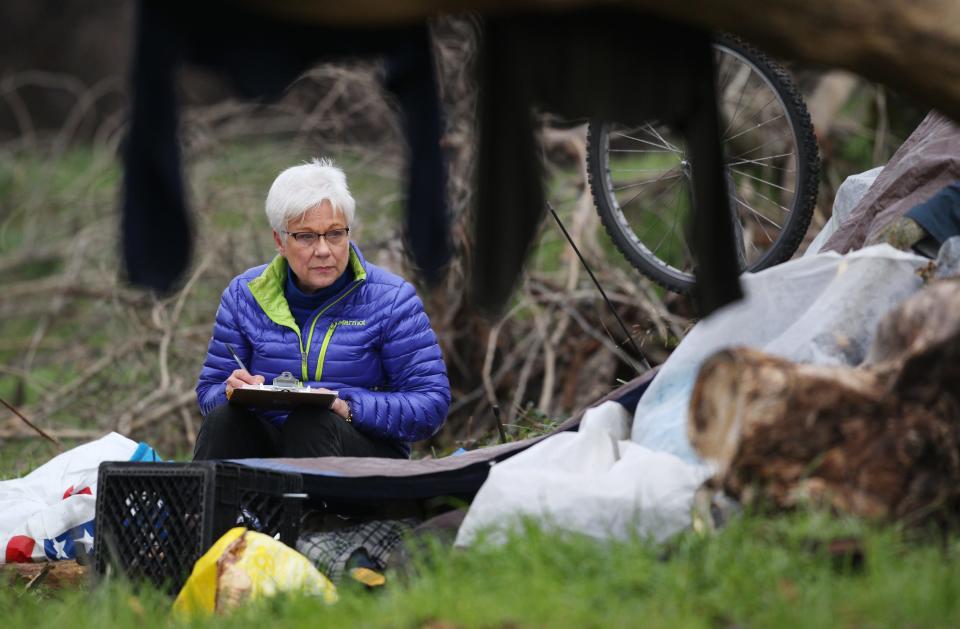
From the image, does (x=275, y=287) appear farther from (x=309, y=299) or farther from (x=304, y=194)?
(x=304, y=194)

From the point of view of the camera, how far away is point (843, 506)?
301 centimetres

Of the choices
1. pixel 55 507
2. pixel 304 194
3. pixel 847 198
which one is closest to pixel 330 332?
pixel 304 194

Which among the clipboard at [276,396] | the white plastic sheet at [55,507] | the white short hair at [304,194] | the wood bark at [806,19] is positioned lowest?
the white plastic sheet at [55,507]

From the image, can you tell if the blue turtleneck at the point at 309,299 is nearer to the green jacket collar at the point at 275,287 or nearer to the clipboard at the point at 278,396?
the green jacket collar at the point at 275,287

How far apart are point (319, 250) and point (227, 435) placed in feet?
2.43

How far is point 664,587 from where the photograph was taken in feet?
9.48

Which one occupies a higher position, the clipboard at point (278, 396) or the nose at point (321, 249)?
the nose at point (321, 249)

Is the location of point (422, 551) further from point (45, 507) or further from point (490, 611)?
point (45, 507)

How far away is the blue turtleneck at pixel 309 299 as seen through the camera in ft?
15.6

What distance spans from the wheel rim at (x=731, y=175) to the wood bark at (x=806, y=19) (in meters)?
1.78

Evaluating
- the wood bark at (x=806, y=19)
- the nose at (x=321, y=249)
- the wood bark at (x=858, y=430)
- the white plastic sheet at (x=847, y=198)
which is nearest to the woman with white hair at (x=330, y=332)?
the nose at (x=321, y=249)

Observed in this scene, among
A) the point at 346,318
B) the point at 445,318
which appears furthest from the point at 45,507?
the point at 445,318

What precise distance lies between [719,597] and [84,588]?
2168mm

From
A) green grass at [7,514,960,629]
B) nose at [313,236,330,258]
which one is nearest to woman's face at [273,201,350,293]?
nose at [313,236,330,258]
